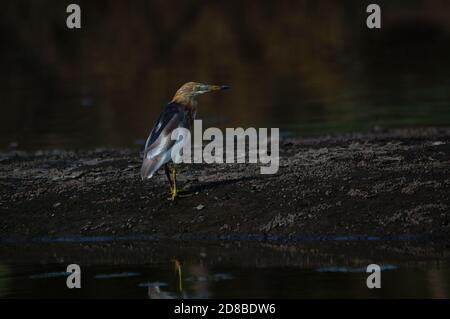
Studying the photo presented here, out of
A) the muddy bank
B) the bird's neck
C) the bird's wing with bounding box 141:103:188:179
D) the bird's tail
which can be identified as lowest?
the muddy bank

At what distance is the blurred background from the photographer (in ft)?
70.7

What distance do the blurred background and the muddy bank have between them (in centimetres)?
441

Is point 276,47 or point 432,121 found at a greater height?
point 276,47

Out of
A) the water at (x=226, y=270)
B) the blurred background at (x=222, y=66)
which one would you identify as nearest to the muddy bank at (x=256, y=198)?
the water at (x=226, y=270)

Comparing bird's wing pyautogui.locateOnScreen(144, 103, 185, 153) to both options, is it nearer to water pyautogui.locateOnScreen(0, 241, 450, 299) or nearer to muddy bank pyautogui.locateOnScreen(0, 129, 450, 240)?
muddy bank pyautogui.locateOnScreen(0, 129, 450, 240)

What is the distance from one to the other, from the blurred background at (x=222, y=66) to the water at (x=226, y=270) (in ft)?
22.6

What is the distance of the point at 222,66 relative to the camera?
3281 cm

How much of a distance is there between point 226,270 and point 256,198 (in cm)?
201

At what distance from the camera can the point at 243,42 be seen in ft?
123

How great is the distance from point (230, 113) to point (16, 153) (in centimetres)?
609

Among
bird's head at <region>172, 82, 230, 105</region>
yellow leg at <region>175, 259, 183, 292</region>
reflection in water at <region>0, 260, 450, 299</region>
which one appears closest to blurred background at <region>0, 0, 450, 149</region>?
bird's head at <region>172, 82, 230, 105</region>

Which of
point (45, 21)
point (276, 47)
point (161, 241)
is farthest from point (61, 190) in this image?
point (45, 21)

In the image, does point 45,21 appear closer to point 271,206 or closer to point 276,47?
point 276,47

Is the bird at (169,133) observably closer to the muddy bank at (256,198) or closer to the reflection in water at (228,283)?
the muddy bank at (256,198)
